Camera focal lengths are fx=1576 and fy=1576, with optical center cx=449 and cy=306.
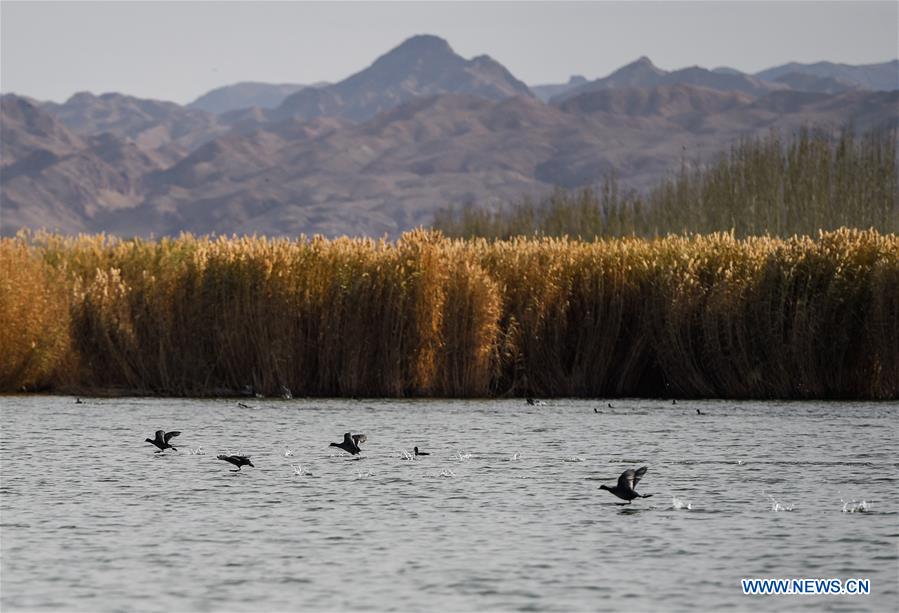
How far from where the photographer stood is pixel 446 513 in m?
14.6

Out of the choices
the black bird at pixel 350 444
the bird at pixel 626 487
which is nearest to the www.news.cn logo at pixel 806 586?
the bird at pixel 626 487

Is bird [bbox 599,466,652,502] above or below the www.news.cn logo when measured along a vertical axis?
above

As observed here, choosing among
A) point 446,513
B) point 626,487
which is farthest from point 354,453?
point 626,487

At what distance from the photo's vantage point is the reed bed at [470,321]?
26797 millimetres

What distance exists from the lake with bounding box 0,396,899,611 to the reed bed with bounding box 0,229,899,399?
10.6 ft

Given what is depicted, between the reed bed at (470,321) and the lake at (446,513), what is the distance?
10.6 feet

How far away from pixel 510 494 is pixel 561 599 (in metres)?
4.98

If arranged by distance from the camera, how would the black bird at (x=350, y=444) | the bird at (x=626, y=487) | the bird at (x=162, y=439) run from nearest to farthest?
the bird at (x=626, y=487)
the black bird at (x=350, y=444)
the bird at (x=162, y=439)

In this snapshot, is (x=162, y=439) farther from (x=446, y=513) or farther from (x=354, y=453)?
(x=446, y=513)

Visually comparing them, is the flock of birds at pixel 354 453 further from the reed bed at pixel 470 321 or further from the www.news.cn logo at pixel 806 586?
the reed bed at pixel 470 321

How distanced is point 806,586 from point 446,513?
13.8ft

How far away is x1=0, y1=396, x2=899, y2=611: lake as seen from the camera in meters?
11.2

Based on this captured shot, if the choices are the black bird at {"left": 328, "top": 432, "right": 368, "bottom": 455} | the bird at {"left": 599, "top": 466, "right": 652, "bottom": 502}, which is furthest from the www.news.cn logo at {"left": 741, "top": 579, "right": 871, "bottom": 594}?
the black bird at {"left": 328, "top": 432, "right": 368, "bottom": 455}

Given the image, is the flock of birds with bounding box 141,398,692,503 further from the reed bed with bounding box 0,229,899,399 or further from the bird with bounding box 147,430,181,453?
the reed bed with bounding box 0,229,899,399
